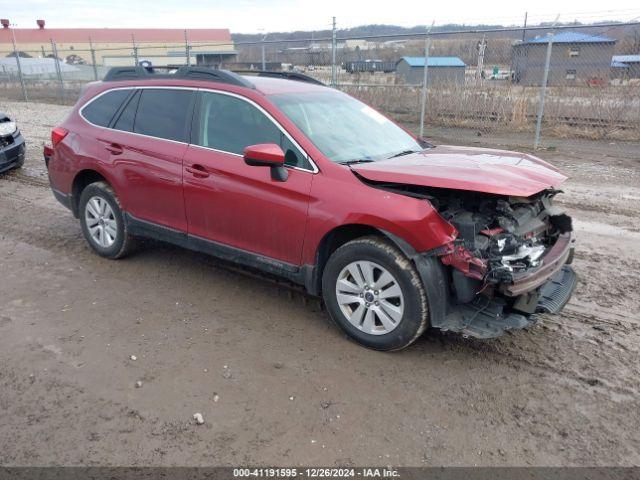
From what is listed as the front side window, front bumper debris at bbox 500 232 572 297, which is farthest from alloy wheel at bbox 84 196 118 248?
front bumper debris at bbox 500 232 572 297

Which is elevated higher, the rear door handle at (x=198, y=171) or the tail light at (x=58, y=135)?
the tail light at (x=58, y=135)

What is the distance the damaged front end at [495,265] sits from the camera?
10.9 feet

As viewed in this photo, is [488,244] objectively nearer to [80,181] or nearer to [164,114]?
[164,114]

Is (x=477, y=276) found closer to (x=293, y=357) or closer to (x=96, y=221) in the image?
(x=293, y=357)

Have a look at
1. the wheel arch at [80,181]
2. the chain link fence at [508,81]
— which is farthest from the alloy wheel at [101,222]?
the chain link fence at [508,81]

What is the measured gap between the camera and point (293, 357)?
3674 millimetres

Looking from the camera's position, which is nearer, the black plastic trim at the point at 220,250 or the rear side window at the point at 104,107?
the black plastic trim at the point at 220,250

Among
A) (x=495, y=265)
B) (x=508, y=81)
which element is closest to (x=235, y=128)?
(x=495, y=265)

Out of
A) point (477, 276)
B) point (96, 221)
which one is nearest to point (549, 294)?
point (477, 276)

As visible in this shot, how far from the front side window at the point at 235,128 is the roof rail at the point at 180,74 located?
15 centimetres

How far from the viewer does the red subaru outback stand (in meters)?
3.41

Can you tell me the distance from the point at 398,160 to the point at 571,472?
2327 millimetres

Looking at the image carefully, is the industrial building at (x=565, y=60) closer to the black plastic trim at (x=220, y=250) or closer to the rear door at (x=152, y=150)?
the rear door at (x=152, y=150)

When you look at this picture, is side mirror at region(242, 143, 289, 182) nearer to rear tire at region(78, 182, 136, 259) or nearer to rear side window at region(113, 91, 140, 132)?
rear side window at region(113, 91, 140, 132)
